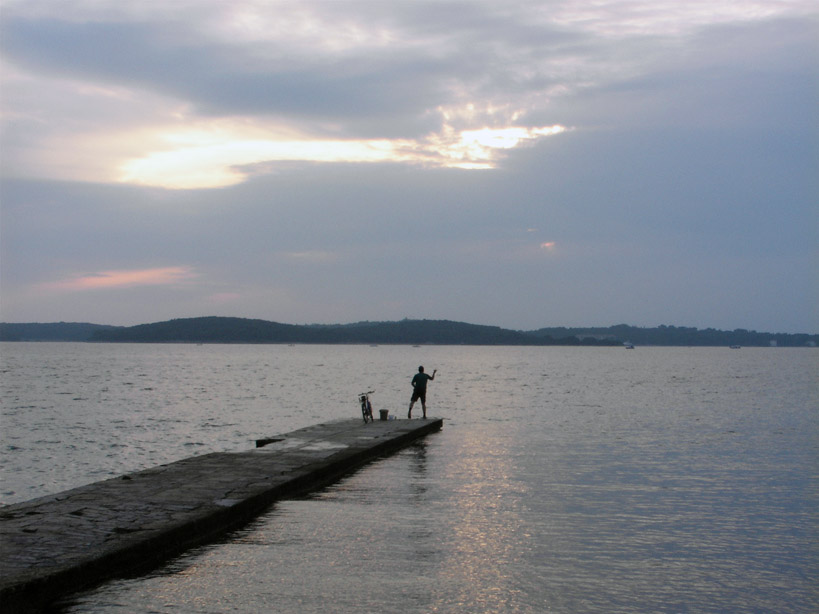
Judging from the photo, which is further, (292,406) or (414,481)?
(292,406)

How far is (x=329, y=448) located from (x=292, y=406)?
3240 cm

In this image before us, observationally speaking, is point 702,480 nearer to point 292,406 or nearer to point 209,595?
point 209,595

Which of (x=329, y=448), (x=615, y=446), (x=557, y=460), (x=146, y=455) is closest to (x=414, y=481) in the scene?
(x=329, y=448)

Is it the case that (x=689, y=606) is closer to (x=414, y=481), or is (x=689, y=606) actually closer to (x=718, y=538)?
(x=718, y=538)

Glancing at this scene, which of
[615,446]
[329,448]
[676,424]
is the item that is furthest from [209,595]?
[676,424]

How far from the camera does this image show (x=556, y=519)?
1216 centimetres

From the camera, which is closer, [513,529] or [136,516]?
[136,516]

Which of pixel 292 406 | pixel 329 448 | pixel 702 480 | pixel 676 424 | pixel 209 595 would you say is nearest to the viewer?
pixel 209 595

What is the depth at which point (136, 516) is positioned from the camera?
407 inches

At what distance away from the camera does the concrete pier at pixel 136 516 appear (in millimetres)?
7664

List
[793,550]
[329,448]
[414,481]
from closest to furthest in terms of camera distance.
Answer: [793,550] → [414,481] → [329,448]

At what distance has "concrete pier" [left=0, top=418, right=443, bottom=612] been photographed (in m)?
7.66

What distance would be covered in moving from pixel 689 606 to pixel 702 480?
10440 millimetres

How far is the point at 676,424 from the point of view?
35062 millimetres
